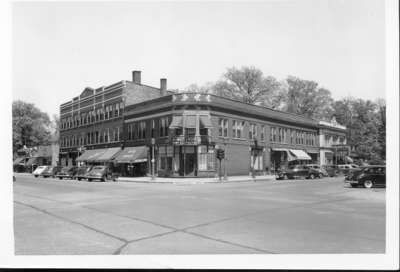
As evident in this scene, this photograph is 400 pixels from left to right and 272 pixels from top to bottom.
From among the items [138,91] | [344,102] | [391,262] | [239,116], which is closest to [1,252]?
[391,262]

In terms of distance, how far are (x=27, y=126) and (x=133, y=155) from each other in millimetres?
43821

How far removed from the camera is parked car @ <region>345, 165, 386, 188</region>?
2233 centimetres

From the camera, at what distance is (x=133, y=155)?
3953 centimetres

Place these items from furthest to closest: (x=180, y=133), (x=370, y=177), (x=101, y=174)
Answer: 1. (x=180, y=133)
2. (x=101, y=174)
3. (x=370, y=177)

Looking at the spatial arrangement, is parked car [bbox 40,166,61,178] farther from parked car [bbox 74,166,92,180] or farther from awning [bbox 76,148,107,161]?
parked car [bbox 74,166,92,180]

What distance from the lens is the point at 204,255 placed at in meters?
7.09

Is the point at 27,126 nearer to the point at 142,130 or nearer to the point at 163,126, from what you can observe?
the point at 142,130

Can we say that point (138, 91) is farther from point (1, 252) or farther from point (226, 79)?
point (1, 252)

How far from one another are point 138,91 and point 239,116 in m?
14.0

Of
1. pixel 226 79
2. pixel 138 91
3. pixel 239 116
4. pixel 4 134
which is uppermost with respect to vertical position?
pixel 226 79

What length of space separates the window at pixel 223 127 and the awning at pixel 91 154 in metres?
16.4

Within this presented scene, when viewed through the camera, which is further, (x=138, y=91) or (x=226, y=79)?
(x=226, y=79)

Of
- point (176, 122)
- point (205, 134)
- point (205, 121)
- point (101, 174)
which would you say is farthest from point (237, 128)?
point (101, 174)

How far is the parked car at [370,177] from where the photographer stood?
22.3m
